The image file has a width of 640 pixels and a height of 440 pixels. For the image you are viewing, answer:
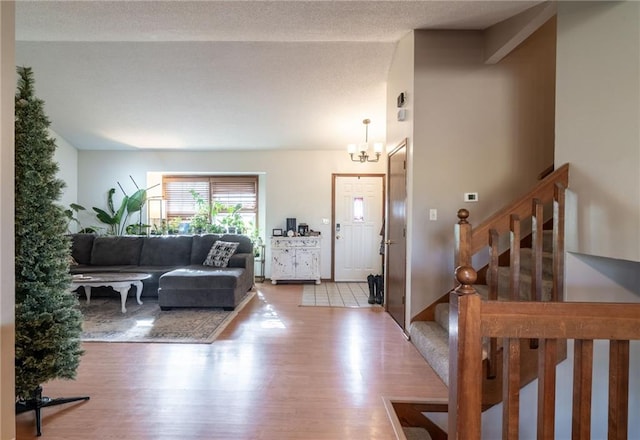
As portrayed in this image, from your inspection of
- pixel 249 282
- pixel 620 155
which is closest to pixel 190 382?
pixel 249 282

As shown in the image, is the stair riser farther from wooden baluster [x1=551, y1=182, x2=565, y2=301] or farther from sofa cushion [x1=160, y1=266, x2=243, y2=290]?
sofa cushion [x1=160, y1=266, x2=243, y2=290]

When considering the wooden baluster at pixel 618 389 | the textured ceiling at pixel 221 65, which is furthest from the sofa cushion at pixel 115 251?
the wooden baluster at pixel 618 389

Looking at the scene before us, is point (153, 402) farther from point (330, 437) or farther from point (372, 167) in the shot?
point (372, 167)

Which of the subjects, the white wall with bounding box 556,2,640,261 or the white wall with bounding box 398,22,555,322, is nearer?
the white wall with bounding box 556,2,640,261

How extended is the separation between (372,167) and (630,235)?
4637mm

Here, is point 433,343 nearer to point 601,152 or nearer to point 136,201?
point 601,152

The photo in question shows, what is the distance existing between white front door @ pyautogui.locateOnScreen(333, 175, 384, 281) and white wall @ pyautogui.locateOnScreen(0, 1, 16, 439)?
5047 mm

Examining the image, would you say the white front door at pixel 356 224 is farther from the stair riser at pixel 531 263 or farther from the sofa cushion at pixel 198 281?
the stair riser at pixel 531 263

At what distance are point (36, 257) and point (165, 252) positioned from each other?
3.45 meters

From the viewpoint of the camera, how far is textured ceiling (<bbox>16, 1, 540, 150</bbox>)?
285 centimetres

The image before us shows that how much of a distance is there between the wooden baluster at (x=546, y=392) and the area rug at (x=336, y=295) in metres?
3.25

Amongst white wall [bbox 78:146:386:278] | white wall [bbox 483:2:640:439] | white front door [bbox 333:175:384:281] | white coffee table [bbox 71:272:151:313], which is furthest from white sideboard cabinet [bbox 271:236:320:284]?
white wall [bbox 483:2:640:439]

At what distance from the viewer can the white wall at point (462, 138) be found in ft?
10.6

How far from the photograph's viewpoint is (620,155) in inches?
78.5
